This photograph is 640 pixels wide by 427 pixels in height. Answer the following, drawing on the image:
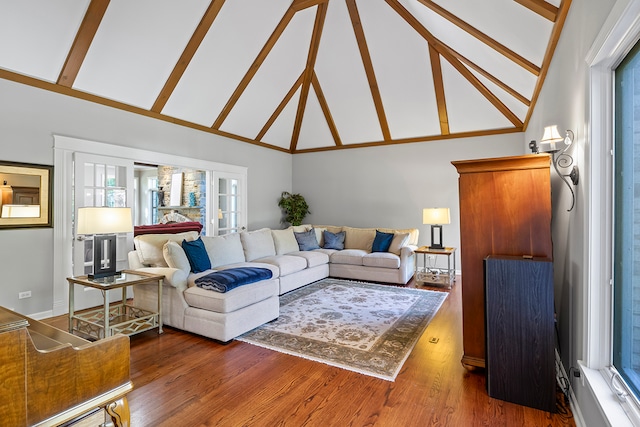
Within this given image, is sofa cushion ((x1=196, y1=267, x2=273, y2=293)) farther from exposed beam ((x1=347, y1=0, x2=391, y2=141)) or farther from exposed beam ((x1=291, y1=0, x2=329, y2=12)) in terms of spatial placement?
exposed beam ((x1=347, y1=0, x2=391, y2=141))

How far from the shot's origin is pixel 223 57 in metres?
4.71

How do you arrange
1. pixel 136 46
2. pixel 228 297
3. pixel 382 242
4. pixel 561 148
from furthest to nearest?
pixel 382 242 → pixel 136 46 → pixel 228 297 → pixel 561 148

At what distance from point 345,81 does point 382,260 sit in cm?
331

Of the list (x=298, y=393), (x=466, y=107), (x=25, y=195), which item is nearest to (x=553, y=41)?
(x=466, y=107)

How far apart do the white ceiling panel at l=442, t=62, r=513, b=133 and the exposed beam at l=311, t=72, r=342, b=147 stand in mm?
2281

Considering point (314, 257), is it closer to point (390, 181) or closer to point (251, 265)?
point (251, 265)

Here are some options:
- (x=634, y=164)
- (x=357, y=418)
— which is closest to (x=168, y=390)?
(x=357, y=418)

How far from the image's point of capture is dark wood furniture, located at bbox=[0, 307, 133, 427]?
0.73 m

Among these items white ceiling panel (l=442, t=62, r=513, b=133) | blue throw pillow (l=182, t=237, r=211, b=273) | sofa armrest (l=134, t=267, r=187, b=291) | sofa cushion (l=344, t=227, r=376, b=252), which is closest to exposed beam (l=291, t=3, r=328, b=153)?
white ceiling panel (l=442, t=62, r=513, b=133)

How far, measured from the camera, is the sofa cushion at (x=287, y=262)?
468 centimetres

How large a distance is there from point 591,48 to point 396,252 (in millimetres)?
4283

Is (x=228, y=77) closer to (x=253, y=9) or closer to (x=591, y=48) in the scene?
(x=253, y=9)

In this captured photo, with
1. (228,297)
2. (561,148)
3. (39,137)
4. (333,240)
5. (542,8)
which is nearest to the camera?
(561,148)

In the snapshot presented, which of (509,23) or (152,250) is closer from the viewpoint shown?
(509,23)
